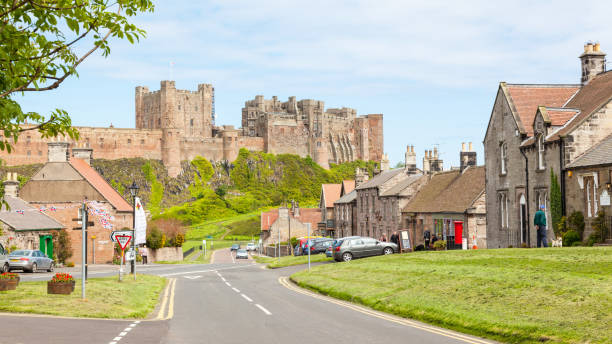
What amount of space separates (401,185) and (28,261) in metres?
32.4

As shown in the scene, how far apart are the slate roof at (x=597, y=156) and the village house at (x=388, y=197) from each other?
27587mm

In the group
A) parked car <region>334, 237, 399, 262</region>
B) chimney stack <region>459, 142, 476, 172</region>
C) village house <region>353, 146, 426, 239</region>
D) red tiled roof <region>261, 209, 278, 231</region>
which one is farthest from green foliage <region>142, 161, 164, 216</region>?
parked car <region>334, 237, 399, 262</region>

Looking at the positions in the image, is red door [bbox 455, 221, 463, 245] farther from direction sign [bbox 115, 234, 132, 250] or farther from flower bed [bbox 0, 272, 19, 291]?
flower bed [bbox 0, 272, 19, 291]

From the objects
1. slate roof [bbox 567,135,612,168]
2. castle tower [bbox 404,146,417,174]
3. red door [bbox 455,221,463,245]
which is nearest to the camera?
slate roof [bbox 567,135,612,168]

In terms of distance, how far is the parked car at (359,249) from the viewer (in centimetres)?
3909

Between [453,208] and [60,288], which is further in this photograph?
[453,208]

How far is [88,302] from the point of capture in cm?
1916

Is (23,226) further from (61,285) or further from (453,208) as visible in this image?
(453,208)

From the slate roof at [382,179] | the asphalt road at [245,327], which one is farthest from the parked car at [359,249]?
the slate roof at [382,179]

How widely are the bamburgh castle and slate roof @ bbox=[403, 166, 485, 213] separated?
99.5m

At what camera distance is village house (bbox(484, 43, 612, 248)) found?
29797mm

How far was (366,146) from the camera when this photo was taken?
19150 cm

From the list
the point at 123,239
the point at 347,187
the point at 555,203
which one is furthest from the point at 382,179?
the point at 123,239

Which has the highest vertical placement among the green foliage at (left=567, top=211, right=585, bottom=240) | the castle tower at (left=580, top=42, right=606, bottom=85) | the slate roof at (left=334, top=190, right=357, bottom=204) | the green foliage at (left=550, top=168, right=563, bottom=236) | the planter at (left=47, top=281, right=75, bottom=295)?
the castle tower at (left=580, top=42, right=606, bottom=85)
